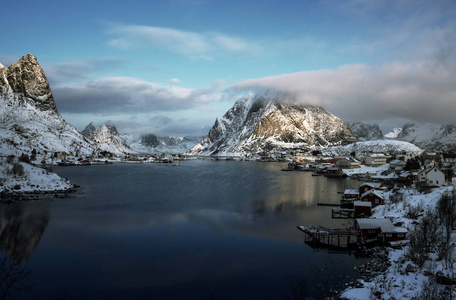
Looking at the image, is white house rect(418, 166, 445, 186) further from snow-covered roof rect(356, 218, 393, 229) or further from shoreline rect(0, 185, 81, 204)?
shoreline rect(0, 185, 81, 204)

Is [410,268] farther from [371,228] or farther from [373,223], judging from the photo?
[373,223]

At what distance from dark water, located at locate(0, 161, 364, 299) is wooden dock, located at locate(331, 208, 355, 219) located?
1.36m

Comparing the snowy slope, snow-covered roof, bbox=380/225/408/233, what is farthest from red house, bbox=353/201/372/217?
the snowy slope

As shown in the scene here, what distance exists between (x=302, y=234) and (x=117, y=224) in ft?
56.5

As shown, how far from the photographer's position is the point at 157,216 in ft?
116

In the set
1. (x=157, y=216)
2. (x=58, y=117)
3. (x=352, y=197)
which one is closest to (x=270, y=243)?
(x=157, y=216)

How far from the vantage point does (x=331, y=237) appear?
28.2 meters

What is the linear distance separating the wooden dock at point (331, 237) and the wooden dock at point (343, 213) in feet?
24.9

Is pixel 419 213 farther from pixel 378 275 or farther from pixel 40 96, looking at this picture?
pixel 40 96

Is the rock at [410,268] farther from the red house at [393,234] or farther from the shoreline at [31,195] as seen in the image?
the shoreline at [31,195]

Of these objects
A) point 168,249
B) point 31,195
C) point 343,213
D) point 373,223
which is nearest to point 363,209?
point 343,213

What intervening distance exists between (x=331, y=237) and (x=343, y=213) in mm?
10889

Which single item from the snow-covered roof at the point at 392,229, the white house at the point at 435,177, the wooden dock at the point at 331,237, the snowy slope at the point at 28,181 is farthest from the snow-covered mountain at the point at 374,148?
the snow-covered roof at the point at 392,229

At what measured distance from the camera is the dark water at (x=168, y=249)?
61.2ft
